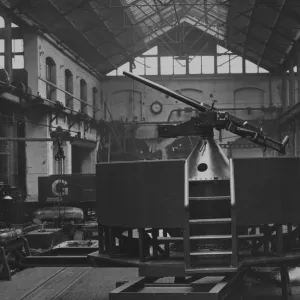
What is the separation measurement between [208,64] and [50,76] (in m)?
14.2

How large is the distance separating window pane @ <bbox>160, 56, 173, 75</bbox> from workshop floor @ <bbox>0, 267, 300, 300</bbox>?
2637cm

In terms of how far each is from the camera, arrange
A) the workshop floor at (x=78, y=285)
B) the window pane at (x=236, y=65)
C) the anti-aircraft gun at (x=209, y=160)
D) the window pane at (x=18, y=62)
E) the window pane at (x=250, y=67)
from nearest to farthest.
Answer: the anti-aircraft gun at (x=209, y=160)
the workshop floor at (x=78, y=285)
the window pane at (x=18, y=62)
the window pane at (x=250, y=67)
the window pane at (x=236, y=65)

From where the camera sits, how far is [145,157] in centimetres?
2864

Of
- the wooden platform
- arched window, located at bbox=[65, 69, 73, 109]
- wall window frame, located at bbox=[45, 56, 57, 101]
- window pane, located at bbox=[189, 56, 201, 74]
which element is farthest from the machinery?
window pane, located at bbox=[189, 56, 201, 74]

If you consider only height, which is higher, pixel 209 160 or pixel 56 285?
pixel 209 160

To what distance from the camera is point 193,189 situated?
710 cm

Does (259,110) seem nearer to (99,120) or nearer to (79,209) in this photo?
(99,120)

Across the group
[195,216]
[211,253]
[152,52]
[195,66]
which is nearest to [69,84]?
[152,52]

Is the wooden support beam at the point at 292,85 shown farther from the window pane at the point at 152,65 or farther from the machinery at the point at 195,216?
the machinery at the point at 195,216

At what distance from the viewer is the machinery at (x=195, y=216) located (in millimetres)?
6207

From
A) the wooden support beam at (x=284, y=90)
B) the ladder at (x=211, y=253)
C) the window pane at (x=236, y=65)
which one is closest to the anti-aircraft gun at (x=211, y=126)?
the ladder at (x=211, y=253)

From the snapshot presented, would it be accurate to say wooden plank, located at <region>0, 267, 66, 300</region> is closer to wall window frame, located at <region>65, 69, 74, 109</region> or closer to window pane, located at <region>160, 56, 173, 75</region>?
wall window frame, located at <region>65, 69, 74, 109</region>

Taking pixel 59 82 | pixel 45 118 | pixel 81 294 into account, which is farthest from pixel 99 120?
pixel 81 294

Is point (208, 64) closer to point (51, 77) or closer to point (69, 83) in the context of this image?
point (69, 83)
